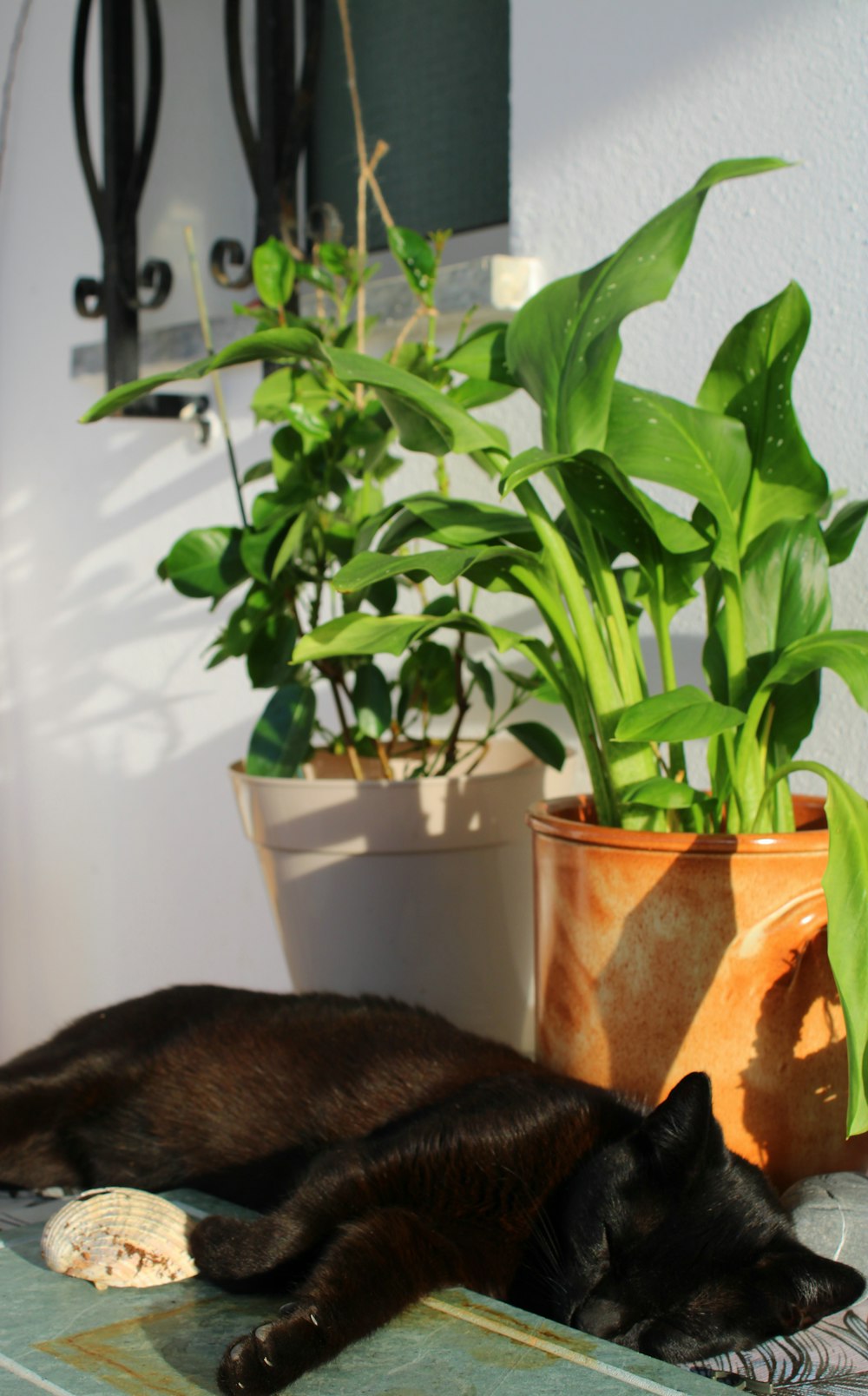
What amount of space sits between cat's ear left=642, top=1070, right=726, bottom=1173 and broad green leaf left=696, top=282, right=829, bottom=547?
0.40 metres

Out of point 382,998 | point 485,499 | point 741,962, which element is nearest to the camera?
point 741,962

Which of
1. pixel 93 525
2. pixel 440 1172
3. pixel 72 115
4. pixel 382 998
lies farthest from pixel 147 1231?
pixel 72 115

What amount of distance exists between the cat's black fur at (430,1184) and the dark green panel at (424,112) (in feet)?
3.85

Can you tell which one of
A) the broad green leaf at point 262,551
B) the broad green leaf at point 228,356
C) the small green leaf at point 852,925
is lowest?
the small green leaf at point 852,925

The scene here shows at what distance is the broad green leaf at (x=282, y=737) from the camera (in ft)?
3.85

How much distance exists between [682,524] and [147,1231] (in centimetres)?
58

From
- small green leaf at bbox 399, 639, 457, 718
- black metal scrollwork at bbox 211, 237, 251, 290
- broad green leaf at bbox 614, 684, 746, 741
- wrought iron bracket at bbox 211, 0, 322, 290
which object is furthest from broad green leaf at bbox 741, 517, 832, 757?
black metal scrollwork at bbox 211, 237, 251, 290

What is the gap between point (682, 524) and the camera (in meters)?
0.86

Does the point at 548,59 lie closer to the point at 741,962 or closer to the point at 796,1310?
the point at 741,962

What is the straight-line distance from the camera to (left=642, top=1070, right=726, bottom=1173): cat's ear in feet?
2.37

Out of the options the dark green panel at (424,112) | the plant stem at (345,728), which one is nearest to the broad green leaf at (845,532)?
the plant stem at (345,728)

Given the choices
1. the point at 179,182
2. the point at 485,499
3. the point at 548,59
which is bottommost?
the point at 485,499

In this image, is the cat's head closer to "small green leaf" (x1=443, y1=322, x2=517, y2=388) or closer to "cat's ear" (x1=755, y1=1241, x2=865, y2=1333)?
"cat's ear" (x1=755, y1=1241, x2=865, y2=1333)

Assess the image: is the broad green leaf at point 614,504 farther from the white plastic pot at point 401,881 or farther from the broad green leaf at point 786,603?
the white plastic pot at point 401,881
